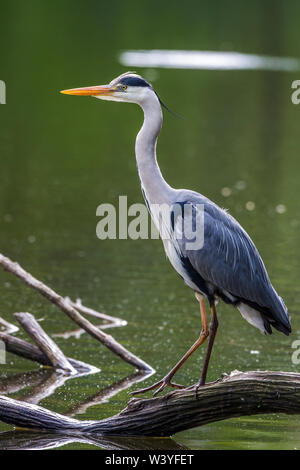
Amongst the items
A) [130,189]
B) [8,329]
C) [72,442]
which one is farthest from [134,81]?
[130,189]

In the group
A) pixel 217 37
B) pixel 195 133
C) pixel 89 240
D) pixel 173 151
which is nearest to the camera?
pixel 89 240

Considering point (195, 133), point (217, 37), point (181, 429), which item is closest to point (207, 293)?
point (181, 429)

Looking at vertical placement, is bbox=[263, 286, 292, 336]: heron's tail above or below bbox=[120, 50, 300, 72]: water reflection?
below

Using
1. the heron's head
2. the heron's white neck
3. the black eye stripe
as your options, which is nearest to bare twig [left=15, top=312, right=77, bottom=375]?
the heron's white neck

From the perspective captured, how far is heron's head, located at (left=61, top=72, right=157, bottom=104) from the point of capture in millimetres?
7141

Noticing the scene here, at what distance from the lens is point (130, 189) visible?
17.8 m

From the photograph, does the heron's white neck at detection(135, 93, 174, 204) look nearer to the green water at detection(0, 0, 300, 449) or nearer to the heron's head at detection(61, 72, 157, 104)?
the heron's head at detection(61, 72, 157, 104)

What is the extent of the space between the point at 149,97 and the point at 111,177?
12007mm

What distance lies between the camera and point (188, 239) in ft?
23.1

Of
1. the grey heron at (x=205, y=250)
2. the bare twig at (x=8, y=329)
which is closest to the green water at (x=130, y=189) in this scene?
the bare twig at (x=8, y=329)

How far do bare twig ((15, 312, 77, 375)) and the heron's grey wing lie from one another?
7.19 ft
